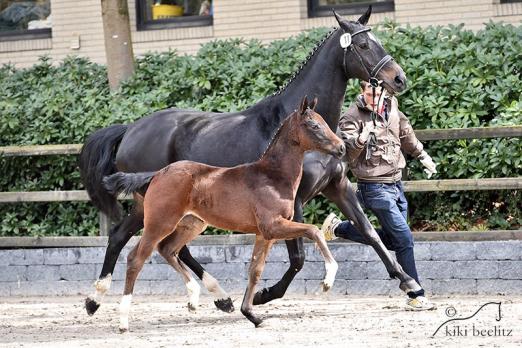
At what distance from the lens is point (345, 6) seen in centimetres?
1600

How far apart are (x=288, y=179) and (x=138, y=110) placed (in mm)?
4617

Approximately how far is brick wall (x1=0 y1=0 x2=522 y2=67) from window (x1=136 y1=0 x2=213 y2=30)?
135 mm

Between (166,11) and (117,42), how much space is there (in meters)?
3.18

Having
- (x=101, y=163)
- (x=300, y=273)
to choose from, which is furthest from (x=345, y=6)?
(x=101, y=163)

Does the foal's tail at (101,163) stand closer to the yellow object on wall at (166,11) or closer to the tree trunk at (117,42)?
the tree trunk at (117,42)

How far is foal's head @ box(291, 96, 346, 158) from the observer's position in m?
8.48

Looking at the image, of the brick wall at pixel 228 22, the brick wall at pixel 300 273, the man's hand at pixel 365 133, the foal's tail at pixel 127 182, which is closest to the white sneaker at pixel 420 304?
the man's hand at pixel 365 133

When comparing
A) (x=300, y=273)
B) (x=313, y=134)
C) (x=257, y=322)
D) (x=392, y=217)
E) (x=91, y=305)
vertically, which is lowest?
(x=300, y=273)

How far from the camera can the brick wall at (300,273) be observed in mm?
10945

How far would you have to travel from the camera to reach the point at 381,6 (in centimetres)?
1583

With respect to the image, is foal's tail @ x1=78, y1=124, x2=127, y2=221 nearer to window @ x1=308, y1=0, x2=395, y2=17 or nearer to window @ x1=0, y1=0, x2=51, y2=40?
window @ x1=308, y1=0, x2=395, y2=17

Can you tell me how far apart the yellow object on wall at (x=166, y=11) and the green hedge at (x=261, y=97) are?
8.50 ft

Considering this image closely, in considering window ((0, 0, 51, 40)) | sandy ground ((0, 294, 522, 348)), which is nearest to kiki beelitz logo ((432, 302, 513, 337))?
sandy ground ((0, 294, 522, 348))

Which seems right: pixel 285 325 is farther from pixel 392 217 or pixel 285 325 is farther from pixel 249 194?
pixel 392 217
